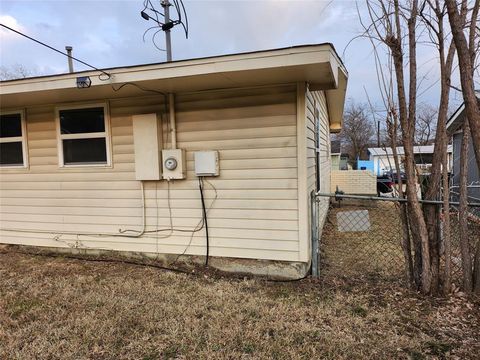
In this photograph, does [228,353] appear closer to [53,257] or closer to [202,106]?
[202,106]

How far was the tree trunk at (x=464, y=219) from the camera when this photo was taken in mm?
2963

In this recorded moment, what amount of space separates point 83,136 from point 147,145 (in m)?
1.05

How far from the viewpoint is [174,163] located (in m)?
3.99

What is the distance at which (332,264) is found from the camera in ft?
14.3

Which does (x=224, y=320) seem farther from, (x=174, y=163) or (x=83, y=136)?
(x=83, y=136)

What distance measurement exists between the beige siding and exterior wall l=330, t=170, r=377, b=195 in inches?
316

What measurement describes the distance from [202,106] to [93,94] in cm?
140

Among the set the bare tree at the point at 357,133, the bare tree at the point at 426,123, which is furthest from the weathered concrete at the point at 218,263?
the bare tree at the point at 357,133

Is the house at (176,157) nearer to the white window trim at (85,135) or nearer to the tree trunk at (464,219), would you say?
the white window trim at (85,135)

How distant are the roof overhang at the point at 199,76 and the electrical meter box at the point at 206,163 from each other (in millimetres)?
760

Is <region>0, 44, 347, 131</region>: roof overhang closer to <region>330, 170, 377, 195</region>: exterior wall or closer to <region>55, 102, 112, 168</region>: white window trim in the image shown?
<region>55, 102, 112, 168</region>: white window trim

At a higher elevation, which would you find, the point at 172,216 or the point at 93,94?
the point at 93,94

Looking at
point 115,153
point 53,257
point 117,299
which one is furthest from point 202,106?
point 53,257

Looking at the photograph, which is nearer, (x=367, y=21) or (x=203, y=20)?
(x=367, y=21)
